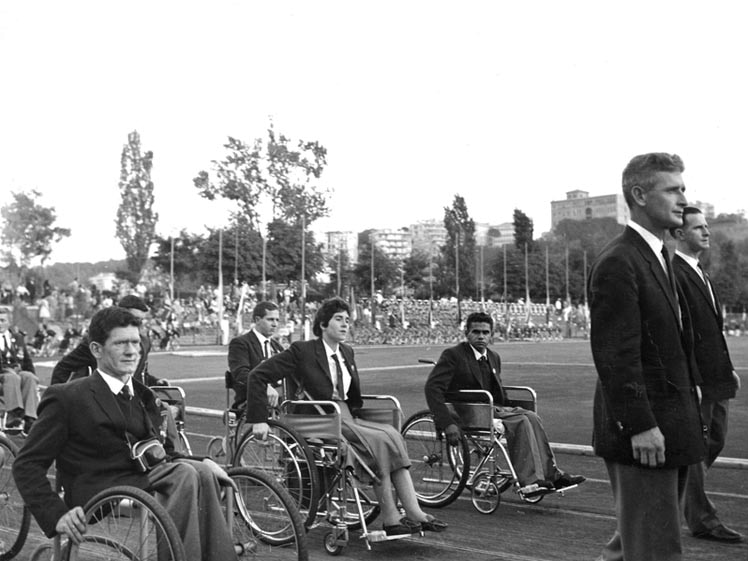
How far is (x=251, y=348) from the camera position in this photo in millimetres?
8492

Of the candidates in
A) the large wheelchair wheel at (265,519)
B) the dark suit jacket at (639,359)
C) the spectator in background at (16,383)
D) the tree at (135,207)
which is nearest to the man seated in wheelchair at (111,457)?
the large wheelchair wheel at (265,519)

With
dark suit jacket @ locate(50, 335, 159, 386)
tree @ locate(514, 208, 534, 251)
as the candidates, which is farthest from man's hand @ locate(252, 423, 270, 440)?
tree @ locate(514, 208, 534, 251)

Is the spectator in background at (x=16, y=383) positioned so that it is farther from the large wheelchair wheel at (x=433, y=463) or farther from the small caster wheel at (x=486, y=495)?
the small caster wheel at (x=486, y=495)

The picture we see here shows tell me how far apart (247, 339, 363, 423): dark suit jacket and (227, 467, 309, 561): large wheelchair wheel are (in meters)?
1.61

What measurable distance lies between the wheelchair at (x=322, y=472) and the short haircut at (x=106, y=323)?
81.3 inches

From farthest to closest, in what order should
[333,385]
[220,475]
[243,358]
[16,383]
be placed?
[16,383] → [243,358] → [333,385] → [220,475]

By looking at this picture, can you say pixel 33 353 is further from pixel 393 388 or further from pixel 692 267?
pixel 692 267

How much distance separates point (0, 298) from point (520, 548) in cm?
3605

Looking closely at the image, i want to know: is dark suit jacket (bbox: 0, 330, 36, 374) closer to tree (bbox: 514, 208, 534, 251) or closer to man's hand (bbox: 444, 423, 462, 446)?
man's hand (bbox: 444, 423, 462, 446)

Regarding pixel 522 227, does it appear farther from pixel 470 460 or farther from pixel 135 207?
pixel 470 460

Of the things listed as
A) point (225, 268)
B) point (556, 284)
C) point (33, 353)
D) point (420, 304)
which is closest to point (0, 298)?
point (33, 353)

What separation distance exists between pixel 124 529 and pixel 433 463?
3.86 metres

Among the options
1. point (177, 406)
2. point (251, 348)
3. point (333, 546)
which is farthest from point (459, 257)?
point (333, 546)

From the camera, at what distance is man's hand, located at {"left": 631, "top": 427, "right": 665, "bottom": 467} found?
339 cm
